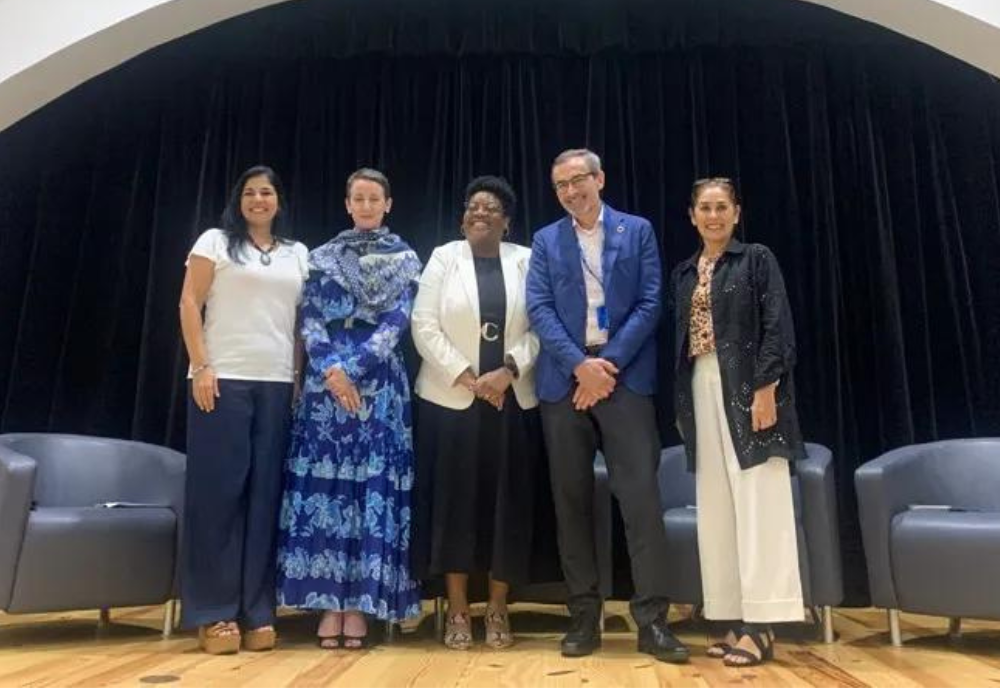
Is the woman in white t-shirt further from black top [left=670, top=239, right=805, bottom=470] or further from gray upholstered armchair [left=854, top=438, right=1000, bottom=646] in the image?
gray upholstered armchair [left=854, top=438, right=1000, bottom=646]

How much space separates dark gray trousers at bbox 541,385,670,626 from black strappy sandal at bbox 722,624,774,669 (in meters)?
0.20

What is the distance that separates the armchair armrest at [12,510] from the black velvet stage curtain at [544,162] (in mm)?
1259

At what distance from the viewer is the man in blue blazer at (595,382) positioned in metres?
2.40

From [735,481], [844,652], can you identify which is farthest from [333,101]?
[844,652]

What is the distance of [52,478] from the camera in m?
3.21

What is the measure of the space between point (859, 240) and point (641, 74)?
1.23 m

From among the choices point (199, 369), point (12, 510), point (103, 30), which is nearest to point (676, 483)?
point (199, 369)

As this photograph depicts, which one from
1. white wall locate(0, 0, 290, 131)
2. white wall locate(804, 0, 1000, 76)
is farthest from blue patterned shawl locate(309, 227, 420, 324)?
white wall locate(804, 0, 1000, 76)

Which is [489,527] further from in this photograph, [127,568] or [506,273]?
[127,568]

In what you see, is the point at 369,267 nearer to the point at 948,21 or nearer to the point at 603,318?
the point at 603,318

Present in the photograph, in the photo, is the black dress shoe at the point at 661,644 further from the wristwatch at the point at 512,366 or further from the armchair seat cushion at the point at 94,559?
the armchair seat cushion at the point at 94,559

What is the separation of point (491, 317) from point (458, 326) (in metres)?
0.10

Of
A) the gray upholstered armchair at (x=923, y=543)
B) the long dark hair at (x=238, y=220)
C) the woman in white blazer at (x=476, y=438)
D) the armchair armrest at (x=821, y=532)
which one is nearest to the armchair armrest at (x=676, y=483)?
the armchair armrest at (x=821, y=532)

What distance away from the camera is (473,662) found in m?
2.36
